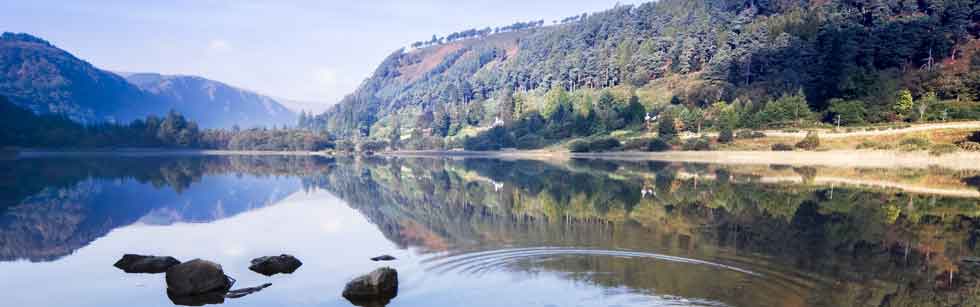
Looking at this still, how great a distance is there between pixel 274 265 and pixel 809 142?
7104cm

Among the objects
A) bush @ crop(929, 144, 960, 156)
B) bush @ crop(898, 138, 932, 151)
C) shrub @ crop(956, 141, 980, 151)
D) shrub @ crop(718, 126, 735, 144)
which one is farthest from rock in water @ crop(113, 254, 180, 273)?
shrub @ crop(718, 126, 735, 144)

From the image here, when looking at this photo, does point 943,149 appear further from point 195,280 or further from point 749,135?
point 195,280

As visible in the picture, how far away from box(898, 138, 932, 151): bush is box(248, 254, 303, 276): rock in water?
222 feet

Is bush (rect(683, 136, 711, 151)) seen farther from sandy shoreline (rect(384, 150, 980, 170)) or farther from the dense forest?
the dense forest

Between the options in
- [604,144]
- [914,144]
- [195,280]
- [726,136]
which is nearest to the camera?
[195,280]

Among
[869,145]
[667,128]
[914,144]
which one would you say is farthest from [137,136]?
[914,144]

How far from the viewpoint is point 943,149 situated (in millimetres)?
61719

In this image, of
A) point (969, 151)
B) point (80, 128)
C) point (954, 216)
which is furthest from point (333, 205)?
point (80, 128)

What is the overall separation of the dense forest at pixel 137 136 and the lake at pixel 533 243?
9479 centimetres

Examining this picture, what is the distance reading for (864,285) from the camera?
1435cm

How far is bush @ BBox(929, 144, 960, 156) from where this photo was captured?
61375mm

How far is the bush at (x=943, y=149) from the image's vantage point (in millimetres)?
61375

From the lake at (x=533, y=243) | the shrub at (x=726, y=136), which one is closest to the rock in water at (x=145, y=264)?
the lake at (x=533, y=243)

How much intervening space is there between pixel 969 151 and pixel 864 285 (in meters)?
60.0
